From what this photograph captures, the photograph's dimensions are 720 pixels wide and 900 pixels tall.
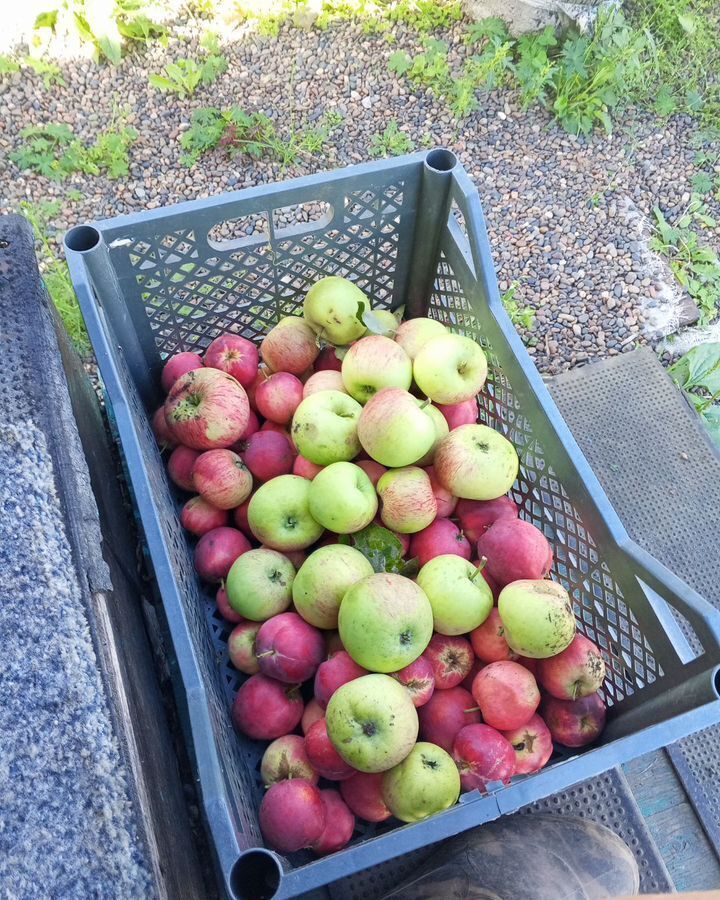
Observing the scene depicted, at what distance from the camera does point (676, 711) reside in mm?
1213

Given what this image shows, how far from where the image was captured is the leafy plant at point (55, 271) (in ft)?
8.82

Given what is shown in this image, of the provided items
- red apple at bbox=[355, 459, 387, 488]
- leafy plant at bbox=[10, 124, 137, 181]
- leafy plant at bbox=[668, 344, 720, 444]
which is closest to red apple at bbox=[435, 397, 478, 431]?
red apple at bbox=[355, 459, 387, 488]

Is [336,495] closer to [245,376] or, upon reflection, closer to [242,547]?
[242,547]

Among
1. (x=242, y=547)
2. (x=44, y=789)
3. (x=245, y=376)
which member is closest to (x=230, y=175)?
(x=245, y=376)

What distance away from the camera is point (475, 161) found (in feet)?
11.0

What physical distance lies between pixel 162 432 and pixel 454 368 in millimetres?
827

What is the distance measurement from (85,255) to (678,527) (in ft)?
6.89

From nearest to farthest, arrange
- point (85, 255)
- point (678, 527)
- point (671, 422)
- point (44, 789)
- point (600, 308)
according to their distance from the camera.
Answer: point (44, 789) → point (85, 255) → point (678, 527) → point (671, 422) → point (600, 308)

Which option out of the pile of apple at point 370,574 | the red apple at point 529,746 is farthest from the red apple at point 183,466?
the red apple at point 529,746

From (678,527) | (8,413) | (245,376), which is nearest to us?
(8,413)

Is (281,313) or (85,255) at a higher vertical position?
(85,255)

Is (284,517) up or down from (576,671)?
up

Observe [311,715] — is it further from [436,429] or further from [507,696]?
[436,429]

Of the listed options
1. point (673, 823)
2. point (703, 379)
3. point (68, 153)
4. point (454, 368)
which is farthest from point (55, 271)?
point (673, 823)
